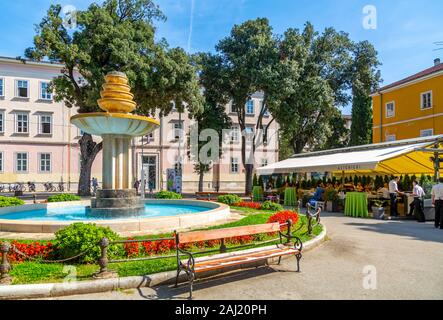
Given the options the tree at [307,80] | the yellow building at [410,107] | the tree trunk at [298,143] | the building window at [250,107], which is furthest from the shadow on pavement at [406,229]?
the building window at [250,107]

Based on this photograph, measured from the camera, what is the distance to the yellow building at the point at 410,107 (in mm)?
31188

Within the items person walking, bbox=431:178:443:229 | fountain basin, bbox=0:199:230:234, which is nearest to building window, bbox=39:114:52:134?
fountain basin, bbox=0:199:230:234

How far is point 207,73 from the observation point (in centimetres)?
3050

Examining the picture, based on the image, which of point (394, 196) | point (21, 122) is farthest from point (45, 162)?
point (394, 196)

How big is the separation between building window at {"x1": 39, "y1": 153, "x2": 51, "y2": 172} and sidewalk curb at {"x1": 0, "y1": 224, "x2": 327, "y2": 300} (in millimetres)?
36707

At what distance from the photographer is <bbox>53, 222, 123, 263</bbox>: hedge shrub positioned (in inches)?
262

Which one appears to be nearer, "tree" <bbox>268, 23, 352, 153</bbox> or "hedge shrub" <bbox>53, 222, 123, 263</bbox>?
"hedge shrub" <bbox>53, 222, 123, 263</bbox>

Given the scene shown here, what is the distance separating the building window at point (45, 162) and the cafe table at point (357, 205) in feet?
107

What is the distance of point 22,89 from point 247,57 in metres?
24.9

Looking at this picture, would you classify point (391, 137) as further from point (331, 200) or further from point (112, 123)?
point (112, 123)

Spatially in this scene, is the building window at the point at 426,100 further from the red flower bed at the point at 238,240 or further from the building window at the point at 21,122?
the building window at the point at 21,122

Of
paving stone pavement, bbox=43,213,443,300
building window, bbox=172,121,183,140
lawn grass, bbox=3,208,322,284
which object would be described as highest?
Result: building window, bbox=172,121,183,140

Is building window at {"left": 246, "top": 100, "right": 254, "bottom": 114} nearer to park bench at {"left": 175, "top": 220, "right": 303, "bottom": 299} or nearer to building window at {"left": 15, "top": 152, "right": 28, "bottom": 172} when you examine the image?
building window at {"left": 15, "top": 152, "right": 28, "bottom": 172}

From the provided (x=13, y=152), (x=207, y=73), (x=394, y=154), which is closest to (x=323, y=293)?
(x=394, y=154)
